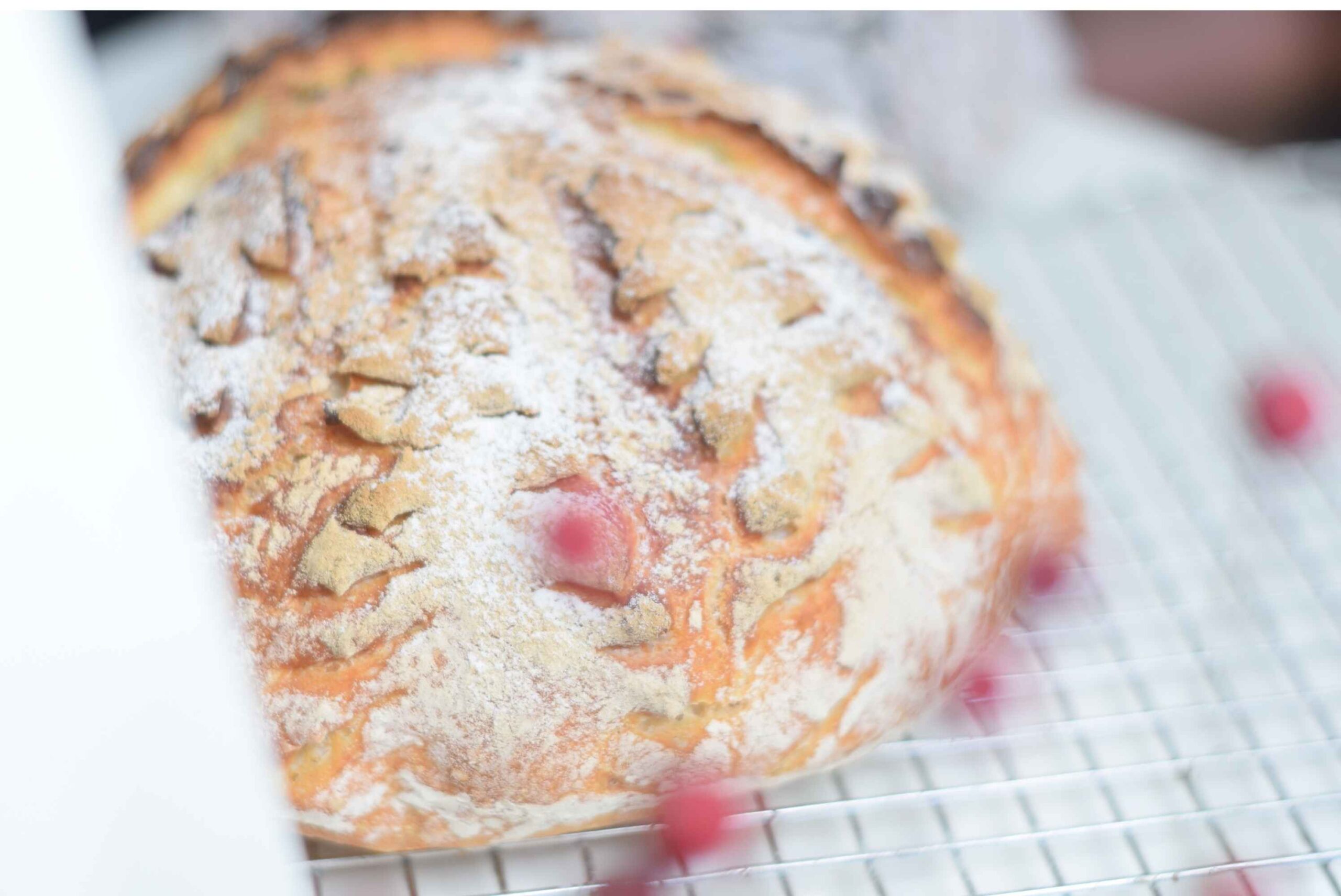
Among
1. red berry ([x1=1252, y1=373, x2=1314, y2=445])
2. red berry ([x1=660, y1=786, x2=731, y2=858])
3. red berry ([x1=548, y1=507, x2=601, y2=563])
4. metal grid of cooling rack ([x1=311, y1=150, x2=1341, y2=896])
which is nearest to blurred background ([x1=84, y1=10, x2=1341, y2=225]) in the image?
metal grid of cooling rack ([x1=311, y1=150, x2=1341, y2=896])

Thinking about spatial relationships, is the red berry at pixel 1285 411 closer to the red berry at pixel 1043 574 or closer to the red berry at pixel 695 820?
the red berry at pixel 1043 574

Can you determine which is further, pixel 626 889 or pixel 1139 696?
pixel 1139 696

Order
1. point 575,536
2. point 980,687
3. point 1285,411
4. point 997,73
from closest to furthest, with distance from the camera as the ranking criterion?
point 575,536
point 980,687
point 1285,411
point 997,73

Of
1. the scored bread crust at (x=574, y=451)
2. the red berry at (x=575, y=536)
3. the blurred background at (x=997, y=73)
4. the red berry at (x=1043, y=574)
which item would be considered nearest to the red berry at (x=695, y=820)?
the scored bread crust at (x=574, y=451)

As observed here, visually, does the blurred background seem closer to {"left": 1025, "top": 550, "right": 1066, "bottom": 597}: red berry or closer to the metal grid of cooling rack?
the metal grid of cooling rack

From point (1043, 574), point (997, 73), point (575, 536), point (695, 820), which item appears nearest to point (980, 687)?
point (1043, 574)

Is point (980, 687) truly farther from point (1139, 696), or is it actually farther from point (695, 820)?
point (695, 820)

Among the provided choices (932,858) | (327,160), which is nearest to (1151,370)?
(932,858)
